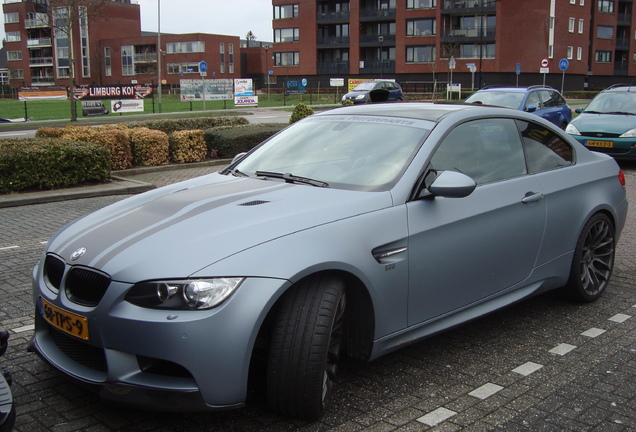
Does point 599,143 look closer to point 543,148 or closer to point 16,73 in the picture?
point 543,148

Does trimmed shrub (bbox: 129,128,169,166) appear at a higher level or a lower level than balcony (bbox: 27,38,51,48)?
lower

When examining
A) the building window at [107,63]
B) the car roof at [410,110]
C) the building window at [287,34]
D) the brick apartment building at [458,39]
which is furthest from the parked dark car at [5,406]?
the building window at [107,63]

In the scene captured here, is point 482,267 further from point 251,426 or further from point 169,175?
point 169,175

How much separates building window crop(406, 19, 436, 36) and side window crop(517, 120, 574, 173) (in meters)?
67.2

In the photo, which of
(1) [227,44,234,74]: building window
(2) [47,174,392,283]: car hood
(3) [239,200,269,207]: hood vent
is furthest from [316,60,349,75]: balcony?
(3) [239,200,269,207]: hood vent

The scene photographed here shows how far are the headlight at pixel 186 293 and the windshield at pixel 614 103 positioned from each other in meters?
14.0

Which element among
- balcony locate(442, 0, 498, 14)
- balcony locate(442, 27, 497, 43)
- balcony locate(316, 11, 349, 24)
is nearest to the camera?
balcony locate(442, 0, 498, 14)

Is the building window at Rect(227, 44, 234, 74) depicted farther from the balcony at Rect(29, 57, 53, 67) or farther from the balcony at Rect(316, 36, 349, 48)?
the balcony at Rect(29, 57, 53, 67)

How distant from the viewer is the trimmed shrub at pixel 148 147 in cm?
1386

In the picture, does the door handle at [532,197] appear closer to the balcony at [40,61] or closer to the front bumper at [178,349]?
the front bumper at [178,349]

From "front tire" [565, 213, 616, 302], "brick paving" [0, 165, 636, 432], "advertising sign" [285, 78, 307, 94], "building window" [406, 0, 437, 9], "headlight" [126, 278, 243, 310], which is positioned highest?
"building window" [406, 0, 437, 9]

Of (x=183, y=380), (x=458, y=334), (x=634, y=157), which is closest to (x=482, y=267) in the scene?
(x=458, y=334)

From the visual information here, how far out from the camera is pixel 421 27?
2749 inches

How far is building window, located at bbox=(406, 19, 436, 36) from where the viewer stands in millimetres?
69250
